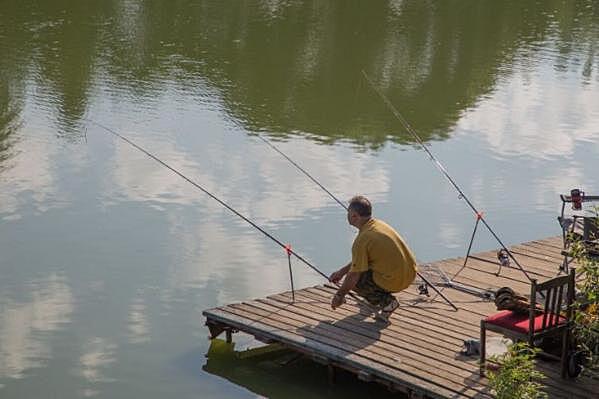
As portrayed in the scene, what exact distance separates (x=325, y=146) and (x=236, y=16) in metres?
10.0

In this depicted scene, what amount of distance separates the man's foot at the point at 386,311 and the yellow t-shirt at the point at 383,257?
0.65ft

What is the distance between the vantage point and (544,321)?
6.48 metres

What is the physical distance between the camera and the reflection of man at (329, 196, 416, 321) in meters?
7.32

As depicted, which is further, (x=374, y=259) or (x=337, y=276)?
(x=337, y=276)

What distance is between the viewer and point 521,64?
20.5 meters

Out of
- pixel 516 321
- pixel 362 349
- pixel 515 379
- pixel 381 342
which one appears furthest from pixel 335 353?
pixel 515 379

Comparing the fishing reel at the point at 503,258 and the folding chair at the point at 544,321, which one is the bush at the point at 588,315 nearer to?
the folding chair at the point at 544,321

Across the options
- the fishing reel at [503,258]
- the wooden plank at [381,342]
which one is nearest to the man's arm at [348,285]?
the wooden plank at [381,342]

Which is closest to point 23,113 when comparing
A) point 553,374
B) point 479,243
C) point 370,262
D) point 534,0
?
point 479,243

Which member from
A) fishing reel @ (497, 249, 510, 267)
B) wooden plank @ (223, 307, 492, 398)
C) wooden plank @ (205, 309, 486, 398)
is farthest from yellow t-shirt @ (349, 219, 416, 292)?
fishing reel @ (497, 249, 510, 267)

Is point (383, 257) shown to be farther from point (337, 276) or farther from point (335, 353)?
point (335, 353)

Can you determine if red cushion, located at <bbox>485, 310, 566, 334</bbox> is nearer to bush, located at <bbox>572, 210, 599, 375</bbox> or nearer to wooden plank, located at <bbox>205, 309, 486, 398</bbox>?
bush, located at <bbox>572, 210, 599, 375</bbox>

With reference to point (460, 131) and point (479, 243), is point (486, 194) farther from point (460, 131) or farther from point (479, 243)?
point (460, 131)

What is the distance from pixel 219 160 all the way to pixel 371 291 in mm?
5612
